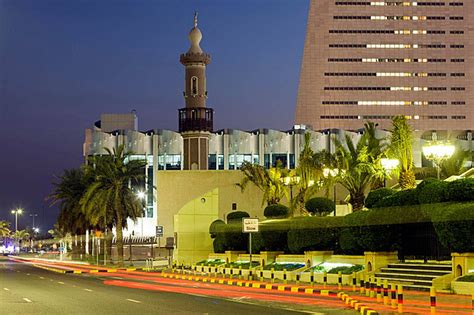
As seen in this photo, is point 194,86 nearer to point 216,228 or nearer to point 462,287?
point 216,228

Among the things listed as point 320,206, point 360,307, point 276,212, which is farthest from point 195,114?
point 360,307

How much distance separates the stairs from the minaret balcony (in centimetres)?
5795

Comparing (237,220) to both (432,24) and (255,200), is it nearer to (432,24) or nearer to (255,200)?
(255,200)

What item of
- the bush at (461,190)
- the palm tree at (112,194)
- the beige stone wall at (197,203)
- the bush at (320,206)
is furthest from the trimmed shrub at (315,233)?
the palm tree at (112,194)

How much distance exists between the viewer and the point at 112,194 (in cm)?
6444

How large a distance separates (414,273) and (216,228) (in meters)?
24.6

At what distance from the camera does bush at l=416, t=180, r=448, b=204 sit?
2909cm

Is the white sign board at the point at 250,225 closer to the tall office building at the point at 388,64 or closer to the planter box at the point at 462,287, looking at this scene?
the planter box at the point at 462,287

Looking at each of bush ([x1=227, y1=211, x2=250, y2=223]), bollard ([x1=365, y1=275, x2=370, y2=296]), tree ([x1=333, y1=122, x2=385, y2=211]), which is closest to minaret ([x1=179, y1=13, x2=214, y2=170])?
bush ([x1=227, y1=211, x2=250, y2=223])

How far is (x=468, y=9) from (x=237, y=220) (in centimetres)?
13893

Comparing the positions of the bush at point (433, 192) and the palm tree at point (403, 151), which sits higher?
the palm tree at point (403, 151)

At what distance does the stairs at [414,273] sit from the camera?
95.9 feet

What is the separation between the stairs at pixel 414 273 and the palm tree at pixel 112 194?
34.5 meters

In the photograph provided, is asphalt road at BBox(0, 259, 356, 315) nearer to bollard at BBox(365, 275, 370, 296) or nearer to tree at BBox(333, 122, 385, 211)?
bollard at BBox(365, 275, 370, 296)
